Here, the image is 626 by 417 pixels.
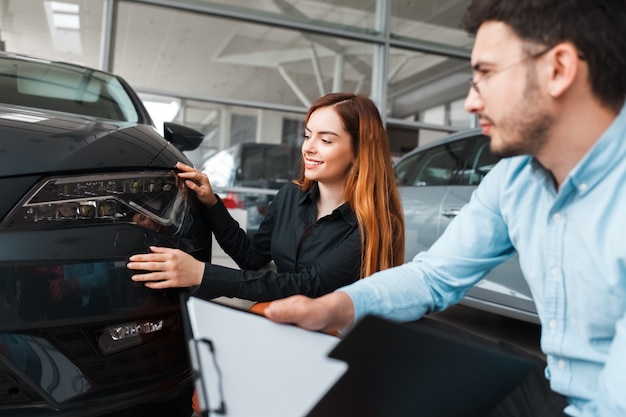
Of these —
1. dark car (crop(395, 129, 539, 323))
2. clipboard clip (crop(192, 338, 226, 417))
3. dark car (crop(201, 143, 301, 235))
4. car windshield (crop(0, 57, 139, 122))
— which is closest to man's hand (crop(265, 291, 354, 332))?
clipboard clip (crop(192, 338, 226, 417))

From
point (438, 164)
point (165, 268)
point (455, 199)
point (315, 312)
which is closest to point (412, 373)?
point (315, 312)

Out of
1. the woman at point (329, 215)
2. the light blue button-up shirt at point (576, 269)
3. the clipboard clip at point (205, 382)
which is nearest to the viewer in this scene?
the clipboard clip at point (205, 382)

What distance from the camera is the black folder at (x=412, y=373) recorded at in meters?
0.68

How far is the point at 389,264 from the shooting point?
1640mm

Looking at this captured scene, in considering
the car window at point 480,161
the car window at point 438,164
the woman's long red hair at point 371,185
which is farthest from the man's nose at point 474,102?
the car window at point 438,164

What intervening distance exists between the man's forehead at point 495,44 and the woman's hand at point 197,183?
→ 89 cm

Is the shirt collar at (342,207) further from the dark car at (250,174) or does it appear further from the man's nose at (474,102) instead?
the dark car at (250,174)

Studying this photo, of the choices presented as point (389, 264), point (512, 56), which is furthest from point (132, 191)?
point (512, 56)

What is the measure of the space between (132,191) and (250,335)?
2.31 ft

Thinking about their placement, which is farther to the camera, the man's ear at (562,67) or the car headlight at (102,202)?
the car headlight at (102,202)

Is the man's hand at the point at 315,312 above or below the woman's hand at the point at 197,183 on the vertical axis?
below

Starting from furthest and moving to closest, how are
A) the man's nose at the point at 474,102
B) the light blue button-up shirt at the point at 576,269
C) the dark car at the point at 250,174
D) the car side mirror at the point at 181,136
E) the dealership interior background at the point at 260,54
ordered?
the dark car at the point at 250,174 < the dealership interior background at the point at 260,54 < the car side mirror at the point at 181,136 < the man's nose at the point at 474,102 < the light blue button-up shirt at the point at 576,269

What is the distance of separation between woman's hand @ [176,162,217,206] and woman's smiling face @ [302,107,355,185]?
12.4 inches

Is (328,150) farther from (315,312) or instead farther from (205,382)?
(205,382)
